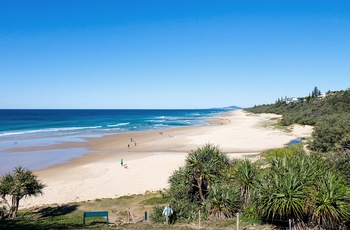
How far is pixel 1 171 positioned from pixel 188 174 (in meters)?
21.2

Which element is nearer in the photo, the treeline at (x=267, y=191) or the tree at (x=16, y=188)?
the treeline at (x=267, y=191)

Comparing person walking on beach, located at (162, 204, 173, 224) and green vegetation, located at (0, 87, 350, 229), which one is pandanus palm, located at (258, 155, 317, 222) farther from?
person walking on beach, located at (162, 204, 173, 224)

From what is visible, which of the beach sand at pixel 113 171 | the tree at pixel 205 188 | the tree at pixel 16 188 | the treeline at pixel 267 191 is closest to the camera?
the treeline at pixel 267 191

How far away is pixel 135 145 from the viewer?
4328 centimetres

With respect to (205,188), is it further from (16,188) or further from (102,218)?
(16,188)

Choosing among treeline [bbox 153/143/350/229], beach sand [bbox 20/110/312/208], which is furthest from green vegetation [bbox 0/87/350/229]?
beach sand [bbox 20/110/312/208]

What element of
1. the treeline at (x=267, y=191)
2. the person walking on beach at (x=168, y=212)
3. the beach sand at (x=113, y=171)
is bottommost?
the beach sand at (x=113, y=171)

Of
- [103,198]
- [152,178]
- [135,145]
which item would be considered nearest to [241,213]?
[103,198]

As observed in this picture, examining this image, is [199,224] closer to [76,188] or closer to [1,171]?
[76,188]

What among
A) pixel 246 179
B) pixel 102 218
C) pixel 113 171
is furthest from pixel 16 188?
pixel 113 171

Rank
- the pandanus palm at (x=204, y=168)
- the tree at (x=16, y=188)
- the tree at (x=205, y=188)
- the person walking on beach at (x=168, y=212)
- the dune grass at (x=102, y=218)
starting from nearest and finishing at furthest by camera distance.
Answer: the dune grass at (x=102, y=218)
the person walking on beach at (x=168, y=212)
the tree at (x=205, y=188)
the pandanus palm at (x=204, y=168)
the tree at (x=16, y=188)

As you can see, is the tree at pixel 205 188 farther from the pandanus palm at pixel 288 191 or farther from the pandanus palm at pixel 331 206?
the pandanus palm at pixel 331 206

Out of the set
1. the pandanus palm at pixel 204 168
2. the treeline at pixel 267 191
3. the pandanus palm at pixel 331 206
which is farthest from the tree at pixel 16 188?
the pandanus palm at pixel 331 206

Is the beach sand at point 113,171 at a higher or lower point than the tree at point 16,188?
lower
